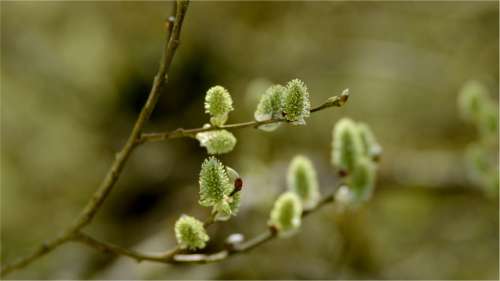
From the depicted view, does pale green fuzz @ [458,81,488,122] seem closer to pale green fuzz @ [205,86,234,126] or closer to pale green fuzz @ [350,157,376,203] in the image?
pale green fuzz @ [350,157,376,203]

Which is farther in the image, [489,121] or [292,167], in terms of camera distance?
[489,121]

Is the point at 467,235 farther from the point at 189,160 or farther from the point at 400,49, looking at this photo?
the point at 189,160

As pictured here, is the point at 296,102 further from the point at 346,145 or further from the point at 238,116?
the point at 238,116

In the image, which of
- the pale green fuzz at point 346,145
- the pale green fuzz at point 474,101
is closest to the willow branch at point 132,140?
the pale green fuzz at point 346,145

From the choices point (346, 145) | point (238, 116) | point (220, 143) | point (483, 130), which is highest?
point (238, 116)

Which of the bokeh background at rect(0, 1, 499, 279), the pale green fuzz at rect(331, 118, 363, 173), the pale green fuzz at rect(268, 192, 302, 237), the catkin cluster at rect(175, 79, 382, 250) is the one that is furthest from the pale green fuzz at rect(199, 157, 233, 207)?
the bokeh background at rect(0, 1, 499, 279)

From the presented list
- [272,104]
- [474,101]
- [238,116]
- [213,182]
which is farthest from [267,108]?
[238,116]
